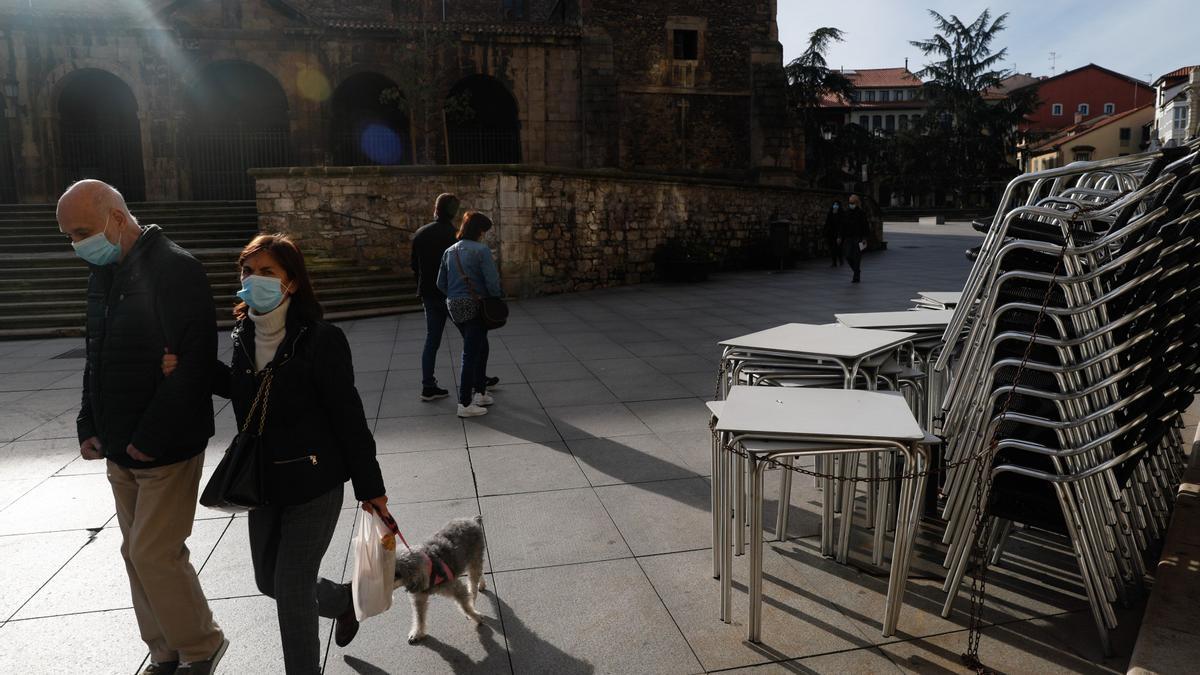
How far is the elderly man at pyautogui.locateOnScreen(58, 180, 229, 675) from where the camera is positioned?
261cm

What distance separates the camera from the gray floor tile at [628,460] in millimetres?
4906

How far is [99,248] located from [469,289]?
400 cm

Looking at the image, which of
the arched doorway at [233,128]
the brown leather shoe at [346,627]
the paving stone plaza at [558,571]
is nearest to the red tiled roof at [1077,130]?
the arched doorway at [233,128]

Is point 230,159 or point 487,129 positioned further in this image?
point 487,129

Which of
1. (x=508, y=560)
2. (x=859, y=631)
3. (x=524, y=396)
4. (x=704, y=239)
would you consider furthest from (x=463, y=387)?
(x=704, y=239)

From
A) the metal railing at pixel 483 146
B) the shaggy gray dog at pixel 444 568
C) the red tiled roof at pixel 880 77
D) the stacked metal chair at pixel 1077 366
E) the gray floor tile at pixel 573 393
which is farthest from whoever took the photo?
the red tiled roof at pixel 880 77

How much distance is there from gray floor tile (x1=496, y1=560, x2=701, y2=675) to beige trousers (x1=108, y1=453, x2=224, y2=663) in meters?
1.14

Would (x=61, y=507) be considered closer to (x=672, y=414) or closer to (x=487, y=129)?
(x=672, y=414)

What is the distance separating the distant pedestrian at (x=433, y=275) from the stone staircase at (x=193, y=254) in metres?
5.67

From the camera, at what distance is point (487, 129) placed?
26.1 metres

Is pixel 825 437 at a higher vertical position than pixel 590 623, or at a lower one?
higher

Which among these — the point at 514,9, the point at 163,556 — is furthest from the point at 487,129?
the point at 163,556

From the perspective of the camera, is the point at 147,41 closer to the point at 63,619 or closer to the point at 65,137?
the point at 65,137

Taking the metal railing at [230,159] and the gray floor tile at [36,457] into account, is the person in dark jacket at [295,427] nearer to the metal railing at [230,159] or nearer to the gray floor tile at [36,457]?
the gray floor tile at [36,457]
